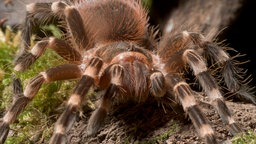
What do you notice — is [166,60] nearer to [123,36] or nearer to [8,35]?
[123,36]

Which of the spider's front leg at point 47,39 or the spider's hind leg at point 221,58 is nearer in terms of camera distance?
the spider's front leg at point 47,39

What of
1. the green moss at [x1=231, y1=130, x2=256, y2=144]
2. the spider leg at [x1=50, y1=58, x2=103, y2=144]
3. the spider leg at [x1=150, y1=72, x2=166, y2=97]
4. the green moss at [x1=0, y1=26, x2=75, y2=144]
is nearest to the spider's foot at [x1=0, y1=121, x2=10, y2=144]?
the green moss at [x1=0, y1=26, x2=75, y2=144]

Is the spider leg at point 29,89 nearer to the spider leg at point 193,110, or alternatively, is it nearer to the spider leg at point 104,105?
the spider leg at point 104,105

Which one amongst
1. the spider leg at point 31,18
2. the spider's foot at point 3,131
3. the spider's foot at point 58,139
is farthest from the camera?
the spider leg at point 31,18

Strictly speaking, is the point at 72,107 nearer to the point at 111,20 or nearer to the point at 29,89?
the point at 29,89

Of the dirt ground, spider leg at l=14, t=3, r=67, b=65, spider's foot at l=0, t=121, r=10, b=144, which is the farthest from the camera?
spider leg at l=14, t=3, r=67, b=65

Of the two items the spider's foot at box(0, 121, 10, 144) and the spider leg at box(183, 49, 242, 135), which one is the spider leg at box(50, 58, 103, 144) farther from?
the spider leg at box(183, 49, 242, 135)

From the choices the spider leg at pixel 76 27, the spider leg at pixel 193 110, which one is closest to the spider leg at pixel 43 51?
the spider leg at pixel 76 27

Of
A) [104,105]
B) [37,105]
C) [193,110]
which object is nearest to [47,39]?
[37,105]
